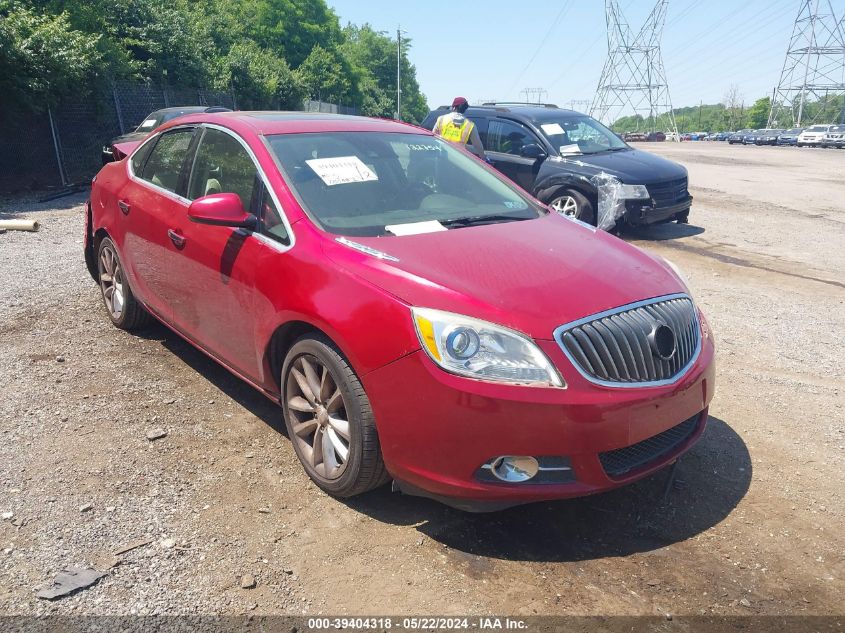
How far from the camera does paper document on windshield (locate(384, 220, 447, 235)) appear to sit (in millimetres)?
3283

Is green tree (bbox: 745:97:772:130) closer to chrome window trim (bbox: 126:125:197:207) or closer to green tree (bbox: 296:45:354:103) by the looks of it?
green tree (bbox: 296:45:354:103)

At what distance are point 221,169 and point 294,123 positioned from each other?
0.52 meters

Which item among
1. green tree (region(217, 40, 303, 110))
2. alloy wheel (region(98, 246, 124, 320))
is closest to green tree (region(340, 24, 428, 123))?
green tree (region(217, 40, 303, 110))

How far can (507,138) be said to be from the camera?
416 inches

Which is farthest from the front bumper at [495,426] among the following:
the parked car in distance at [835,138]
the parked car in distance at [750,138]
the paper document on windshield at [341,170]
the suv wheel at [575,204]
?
the parked car in distance at [750,138]

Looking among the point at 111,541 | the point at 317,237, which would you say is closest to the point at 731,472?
the point at 317,237

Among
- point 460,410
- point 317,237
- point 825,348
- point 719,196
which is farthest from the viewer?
point 719,196

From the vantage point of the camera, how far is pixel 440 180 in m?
4.00

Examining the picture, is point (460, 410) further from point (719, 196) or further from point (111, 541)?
point (719, 196)

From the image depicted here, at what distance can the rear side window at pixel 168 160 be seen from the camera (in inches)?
169

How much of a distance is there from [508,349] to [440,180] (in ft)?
5.65

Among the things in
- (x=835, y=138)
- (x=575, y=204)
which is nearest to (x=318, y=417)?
(x=575, y=204)

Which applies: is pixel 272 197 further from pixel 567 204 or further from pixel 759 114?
pixel 759 114

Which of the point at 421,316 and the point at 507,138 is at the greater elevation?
the point at 507,138
